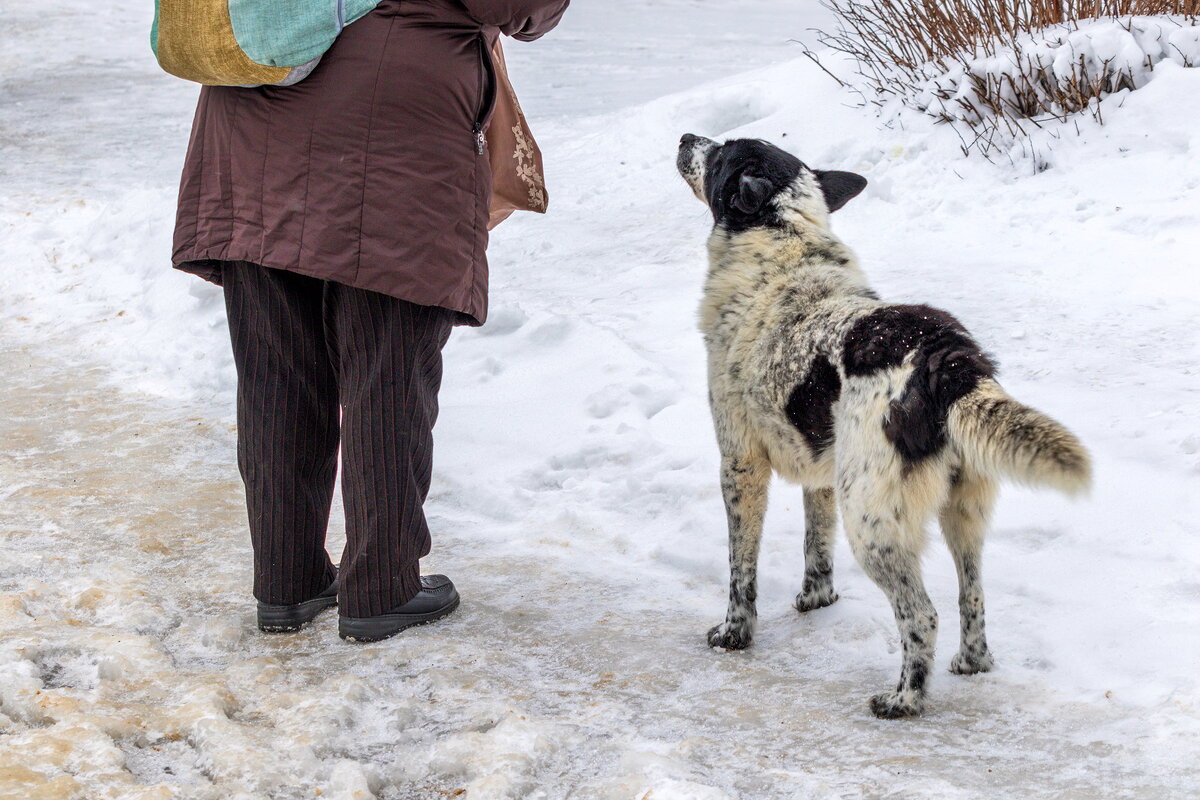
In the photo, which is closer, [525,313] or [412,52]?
[412,52]

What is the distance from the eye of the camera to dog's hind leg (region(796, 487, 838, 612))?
3.57m

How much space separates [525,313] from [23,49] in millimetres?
12043

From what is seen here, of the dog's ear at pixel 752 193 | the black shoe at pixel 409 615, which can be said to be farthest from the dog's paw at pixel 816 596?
the dog's ear at pixel 752 193

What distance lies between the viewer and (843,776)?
2557 millimetres

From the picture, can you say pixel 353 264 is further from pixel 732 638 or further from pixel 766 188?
pixel 732 638

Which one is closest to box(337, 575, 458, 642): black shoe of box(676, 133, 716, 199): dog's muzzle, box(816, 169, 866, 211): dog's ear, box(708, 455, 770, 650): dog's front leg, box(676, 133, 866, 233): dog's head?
box(708, 455, 770, 650): dog's front leg

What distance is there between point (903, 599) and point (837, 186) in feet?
5.09

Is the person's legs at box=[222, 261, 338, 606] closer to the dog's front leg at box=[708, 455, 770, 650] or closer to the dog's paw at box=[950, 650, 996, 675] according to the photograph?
the dog's front leg at box=[708, 455, 770, 650]


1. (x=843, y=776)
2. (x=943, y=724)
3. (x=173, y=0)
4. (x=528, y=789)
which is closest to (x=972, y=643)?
(x=943, y=724)

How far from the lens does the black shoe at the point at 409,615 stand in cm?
333

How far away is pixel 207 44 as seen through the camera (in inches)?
109

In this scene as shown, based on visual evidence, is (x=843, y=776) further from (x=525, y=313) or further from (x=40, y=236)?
(x=40, y=236)

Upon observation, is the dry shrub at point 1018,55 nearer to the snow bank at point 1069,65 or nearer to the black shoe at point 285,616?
the snow bank at point 1069,65

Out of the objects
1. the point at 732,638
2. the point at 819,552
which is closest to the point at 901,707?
the point at 732,638
